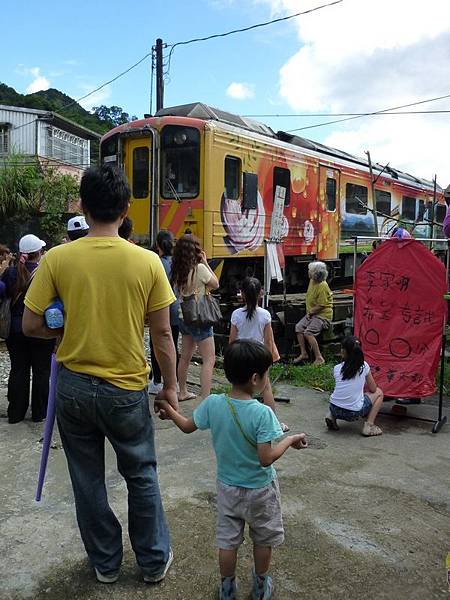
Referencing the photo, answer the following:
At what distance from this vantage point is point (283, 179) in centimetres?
1121

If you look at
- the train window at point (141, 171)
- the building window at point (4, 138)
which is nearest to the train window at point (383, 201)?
the train window at point (141, 171)

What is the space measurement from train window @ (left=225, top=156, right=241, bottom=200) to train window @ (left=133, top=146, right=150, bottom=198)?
137 centimetres

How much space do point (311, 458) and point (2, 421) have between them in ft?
8.94

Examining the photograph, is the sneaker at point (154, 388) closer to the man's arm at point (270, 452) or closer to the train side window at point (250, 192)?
the man's arm at point (270, 452)

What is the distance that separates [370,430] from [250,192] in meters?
6.14

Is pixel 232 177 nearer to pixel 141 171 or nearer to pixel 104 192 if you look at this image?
pixel 141 171

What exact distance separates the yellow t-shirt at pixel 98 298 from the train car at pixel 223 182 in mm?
6826

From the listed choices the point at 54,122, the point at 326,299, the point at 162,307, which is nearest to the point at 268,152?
the point at 326,299

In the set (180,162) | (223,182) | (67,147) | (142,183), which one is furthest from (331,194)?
(67,147)

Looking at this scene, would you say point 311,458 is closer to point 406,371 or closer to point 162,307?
point 406,371

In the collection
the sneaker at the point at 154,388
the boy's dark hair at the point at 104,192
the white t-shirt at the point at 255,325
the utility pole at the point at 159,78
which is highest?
the utility pole at the point at 159,78

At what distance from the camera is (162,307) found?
2.62 meters

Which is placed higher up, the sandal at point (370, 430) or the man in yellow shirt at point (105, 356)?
the man in yellow shirt at point (105, 356)

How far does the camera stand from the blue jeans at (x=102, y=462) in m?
2.50
